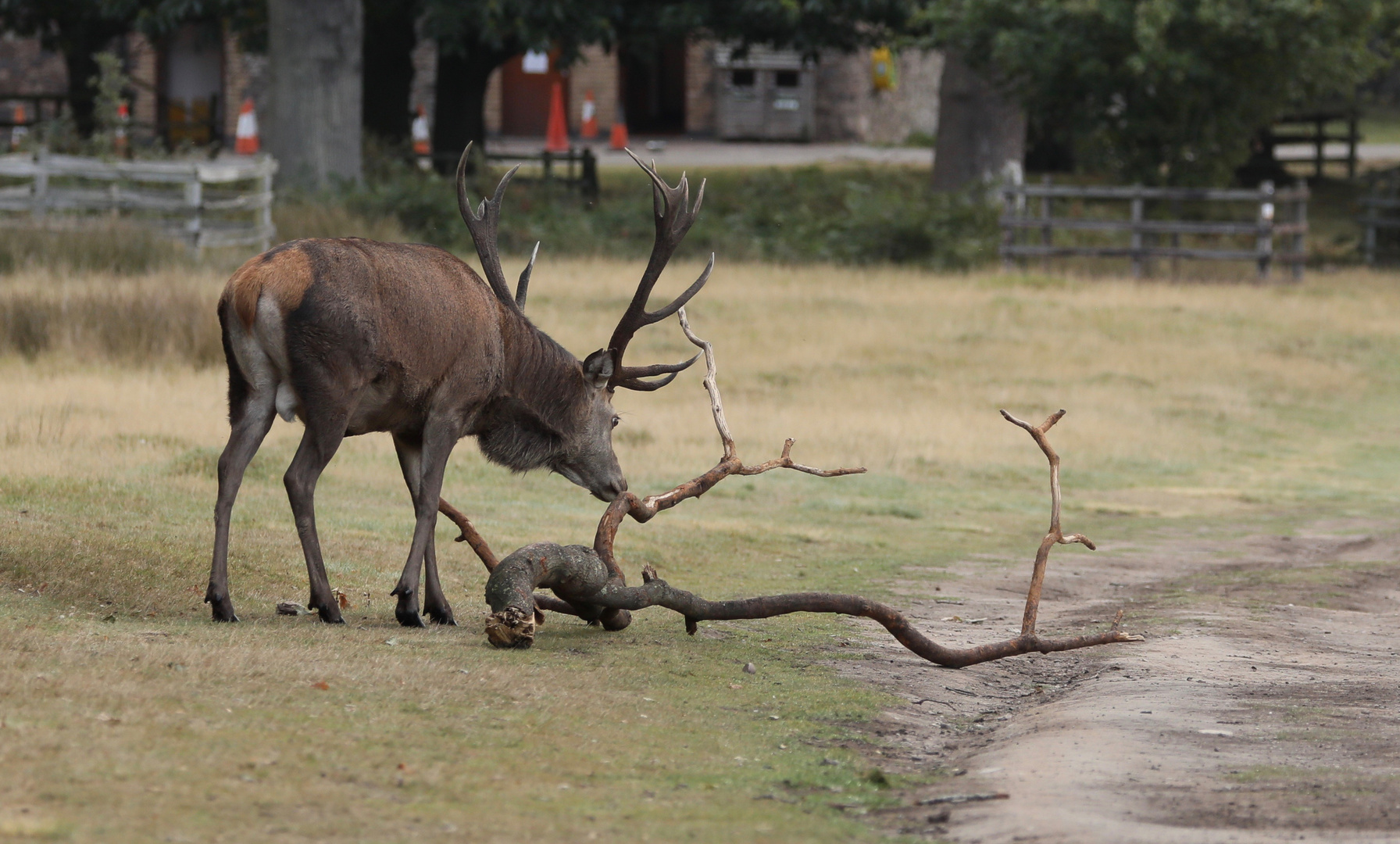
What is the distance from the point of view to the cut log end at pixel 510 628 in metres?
7.31

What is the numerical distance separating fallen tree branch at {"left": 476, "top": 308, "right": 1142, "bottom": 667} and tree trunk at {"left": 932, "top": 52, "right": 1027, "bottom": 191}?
972 inches

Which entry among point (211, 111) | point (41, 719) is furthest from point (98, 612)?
point (211, 111)

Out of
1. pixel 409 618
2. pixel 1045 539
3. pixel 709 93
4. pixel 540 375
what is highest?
pixel 709 93

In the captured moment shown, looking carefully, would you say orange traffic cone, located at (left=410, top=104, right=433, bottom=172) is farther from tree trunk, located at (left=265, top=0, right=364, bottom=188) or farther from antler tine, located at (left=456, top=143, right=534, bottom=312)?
antler tine, located at (left=456, top=143, right=534, bottom=312)

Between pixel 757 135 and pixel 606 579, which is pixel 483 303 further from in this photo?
pixel 757 135

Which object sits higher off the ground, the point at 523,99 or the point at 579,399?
the point at 523,99

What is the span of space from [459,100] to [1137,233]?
1341 cm

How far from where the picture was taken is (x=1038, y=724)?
22.5ft

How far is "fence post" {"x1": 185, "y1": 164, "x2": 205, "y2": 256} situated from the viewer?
73.8 ft

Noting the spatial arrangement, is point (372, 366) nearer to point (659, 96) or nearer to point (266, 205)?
point (266, 205)

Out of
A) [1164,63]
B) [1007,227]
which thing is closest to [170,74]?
[1007,227]

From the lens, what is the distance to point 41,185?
886 inches

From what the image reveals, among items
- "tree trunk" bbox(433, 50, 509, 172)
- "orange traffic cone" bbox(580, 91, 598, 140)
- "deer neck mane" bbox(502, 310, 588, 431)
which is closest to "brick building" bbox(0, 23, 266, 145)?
"orange traffic cone" bbox(580, 91, 598, 140)

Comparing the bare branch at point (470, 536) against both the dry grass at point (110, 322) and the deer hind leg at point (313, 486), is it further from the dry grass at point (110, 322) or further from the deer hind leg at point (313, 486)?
the dry grass at point (110, 322)
